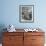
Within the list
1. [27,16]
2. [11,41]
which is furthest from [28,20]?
[11,41]

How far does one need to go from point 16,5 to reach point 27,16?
0.50 metres

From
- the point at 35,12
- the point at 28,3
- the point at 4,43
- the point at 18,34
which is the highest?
the point at 28,3

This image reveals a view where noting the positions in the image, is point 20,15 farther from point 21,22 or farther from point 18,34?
point 18,34

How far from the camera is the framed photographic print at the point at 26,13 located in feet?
13.2

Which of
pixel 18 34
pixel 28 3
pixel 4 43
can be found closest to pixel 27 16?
pixel 28 3

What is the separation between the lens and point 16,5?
13.2 ft

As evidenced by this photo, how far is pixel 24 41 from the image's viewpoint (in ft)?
11.8

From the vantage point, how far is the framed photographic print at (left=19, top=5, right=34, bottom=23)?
13.2 ft

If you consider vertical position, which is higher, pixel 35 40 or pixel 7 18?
pixel 7 18

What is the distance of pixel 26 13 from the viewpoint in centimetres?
406

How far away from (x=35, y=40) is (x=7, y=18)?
1.17 m

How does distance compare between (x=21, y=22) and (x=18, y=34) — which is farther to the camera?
(x=21, y=22)

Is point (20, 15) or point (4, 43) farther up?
point (20, 15)

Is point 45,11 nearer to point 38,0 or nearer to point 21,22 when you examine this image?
point 38,0
